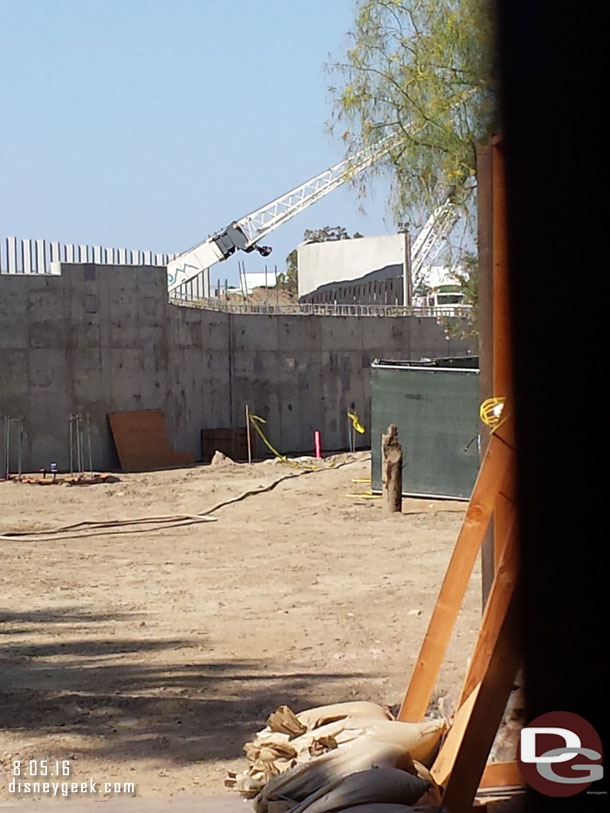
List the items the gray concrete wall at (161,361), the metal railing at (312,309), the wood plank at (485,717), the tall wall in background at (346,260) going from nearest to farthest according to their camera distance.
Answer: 1. the wood plank at (485,717)
2. the gray concrete wall at (161,361)
3. the metal railing at (312,309)
4. the tall wall in background at (346,260)

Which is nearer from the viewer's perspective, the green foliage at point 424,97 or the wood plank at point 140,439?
the green foliage at point 424,97

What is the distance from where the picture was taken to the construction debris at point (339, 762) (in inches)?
153

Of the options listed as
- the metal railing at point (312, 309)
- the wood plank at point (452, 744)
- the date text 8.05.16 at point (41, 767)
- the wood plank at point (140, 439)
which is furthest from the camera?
the metal railing at point (312, 309)

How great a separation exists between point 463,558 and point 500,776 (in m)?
0.83

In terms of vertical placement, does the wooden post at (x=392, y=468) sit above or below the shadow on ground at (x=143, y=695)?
above

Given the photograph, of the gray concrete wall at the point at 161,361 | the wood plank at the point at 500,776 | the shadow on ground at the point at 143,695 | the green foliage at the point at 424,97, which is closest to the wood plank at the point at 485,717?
the wood plank at the point at 500,776

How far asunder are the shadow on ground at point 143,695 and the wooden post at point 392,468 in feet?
22.5

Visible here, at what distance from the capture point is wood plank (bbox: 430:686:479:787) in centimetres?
397

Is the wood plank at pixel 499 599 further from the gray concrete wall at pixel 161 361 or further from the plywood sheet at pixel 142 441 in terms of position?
Answer: the plywood sheet at pixel 142 441

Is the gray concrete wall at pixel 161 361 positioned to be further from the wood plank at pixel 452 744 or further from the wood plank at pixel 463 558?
the wood plank at pixel 452 744

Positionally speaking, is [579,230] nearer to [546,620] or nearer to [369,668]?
[546,620]

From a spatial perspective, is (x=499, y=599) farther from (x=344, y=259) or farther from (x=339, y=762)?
(x=344, y=259)

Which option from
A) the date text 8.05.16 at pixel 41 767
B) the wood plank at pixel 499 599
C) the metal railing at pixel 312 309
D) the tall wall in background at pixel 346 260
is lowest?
the date text 8.05.16 at pixel 41 767

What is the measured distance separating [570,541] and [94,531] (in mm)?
11461
